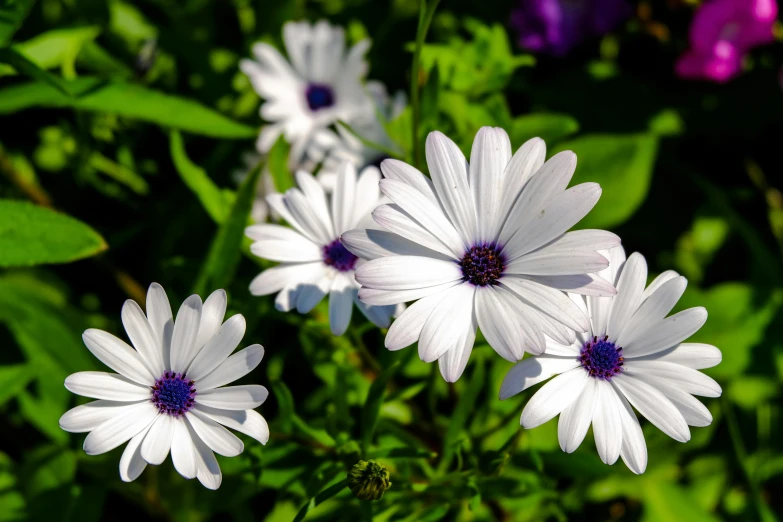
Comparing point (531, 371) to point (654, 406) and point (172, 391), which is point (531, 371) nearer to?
point (654, 406)

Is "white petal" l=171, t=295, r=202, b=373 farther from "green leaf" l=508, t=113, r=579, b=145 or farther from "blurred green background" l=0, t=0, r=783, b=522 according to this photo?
"green leaf" l=508, t=113, r=579, b=145

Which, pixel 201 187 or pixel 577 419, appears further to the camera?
pixel 201 187

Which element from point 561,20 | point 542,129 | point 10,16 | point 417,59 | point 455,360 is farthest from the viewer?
point 561,20

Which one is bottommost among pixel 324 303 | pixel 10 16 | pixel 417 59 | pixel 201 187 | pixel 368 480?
pixel 368 480

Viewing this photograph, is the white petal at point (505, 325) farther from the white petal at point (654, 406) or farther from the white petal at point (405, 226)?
the white petal at point (654, 406)

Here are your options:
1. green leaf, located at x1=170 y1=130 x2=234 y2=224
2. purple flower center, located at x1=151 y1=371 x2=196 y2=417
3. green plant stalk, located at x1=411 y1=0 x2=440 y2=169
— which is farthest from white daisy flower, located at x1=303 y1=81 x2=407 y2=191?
purple flower center, located at x1=151 y1=371 x2=196 y2=417

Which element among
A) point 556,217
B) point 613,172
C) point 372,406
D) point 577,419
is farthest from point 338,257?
point 613,172
